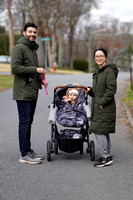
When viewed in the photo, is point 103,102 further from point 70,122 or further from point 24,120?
point 24,120

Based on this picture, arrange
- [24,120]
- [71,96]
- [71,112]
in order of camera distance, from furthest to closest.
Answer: [71,96] → [71,112] → [24,120]

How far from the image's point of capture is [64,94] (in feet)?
21.4

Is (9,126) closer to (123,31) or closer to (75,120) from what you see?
(75,120)

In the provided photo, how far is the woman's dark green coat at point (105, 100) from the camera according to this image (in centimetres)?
562

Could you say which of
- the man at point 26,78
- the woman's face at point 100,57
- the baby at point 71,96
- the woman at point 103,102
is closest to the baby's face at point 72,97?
the baby at point 71,96

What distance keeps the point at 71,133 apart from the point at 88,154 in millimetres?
591

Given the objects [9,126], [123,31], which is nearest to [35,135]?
[9,126]

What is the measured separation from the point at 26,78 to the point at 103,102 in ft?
3.85

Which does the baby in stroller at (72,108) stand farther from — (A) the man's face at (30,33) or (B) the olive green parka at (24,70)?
(A) the man's face at (30,33)

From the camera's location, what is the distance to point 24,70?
5.69 metres

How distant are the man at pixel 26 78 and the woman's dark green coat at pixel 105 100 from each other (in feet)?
2.77

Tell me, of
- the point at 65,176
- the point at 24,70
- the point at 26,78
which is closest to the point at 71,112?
the point at 26,78

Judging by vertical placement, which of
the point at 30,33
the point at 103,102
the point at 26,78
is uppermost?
the point at 30,33

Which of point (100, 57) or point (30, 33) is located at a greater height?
point (30, 33)
